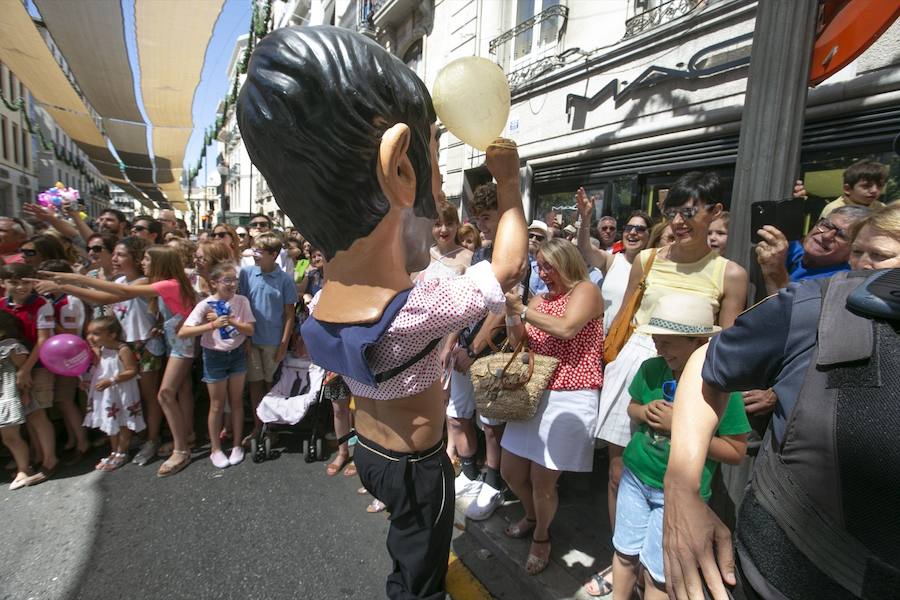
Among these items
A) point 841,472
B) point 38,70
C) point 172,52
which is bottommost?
point 841,472

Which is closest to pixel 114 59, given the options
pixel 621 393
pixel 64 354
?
pixel 64 354

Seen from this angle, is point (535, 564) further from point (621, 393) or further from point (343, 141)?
point (343, 141)

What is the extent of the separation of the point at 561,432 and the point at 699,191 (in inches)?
58.9

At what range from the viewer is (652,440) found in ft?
5.92

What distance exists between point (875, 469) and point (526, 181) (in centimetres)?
815

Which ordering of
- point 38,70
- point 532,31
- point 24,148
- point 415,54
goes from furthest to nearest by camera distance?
point 24,148 < point 415,54 < point 38,70 < point 532,31

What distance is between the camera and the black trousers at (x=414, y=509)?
1.46 m

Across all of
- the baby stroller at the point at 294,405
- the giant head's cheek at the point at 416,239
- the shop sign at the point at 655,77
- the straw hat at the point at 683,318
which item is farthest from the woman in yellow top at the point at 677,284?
the shop sign at the point at 655,77

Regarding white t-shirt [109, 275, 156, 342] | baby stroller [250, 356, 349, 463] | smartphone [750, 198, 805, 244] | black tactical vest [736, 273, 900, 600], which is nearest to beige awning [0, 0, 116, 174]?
white t-shirt [109, 275, 156, 342]

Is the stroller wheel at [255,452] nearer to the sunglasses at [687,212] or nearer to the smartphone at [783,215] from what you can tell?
the sunglasses at [687,212]

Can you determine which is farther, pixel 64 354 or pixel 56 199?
pixel 56 199

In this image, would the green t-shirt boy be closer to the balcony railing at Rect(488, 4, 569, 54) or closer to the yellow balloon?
the yellow balloon

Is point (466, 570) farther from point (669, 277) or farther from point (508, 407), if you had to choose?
point (669, 277)

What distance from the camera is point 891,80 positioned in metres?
3.95
